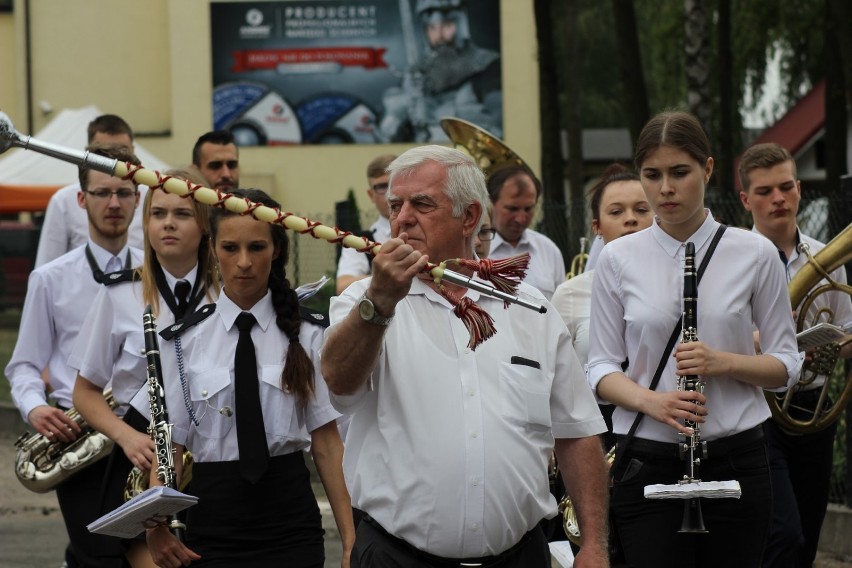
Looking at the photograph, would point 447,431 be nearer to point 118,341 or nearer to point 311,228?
point 311,228

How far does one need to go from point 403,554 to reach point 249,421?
1147 millimetres

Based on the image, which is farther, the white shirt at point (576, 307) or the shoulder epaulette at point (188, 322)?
the white shirt at point (576, 307)

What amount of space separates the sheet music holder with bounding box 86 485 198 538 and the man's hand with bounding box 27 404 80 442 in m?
1.50

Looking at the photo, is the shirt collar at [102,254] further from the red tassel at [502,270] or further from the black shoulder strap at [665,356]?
the red tassel at [502,270]

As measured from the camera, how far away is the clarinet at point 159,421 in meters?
5.17

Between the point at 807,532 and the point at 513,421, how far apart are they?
11.2 ft

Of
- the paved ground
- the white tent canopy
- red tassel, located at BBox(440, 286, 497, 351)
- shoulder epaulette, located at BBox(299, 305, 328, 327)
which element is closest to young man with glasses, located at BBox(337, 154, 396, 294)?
the paved ground

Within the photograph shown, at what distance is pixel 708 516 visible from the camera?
17.4ft

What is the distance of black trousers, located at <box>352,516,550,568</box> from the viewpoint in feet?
14.3

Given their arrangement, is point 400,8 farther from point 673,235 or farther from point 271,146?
point 673,235

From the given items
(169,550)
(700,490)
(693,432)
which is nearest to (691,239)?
(693,432)

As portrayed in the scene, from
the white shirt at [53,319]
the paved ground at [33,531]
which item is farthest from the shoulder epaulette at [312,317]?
the paved ground at [33,531]

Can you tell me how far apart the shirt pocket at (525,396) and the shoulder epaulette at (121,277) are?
2214 mm

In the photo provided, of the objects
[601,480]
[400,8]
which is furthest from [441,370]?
[400,8]
